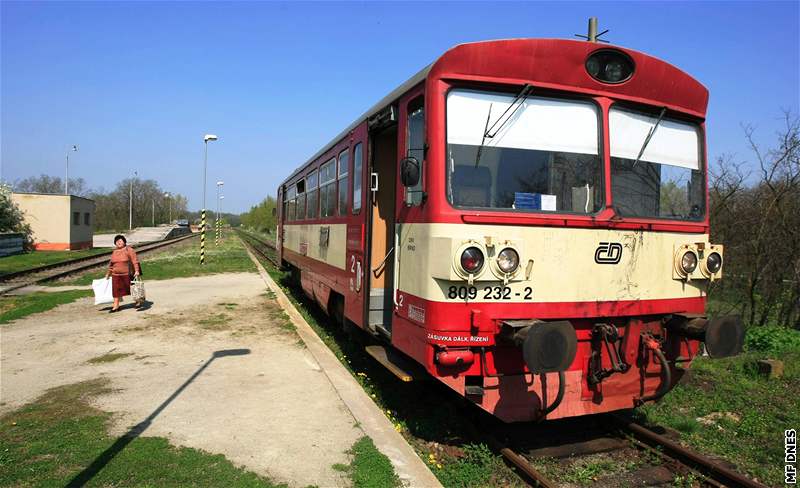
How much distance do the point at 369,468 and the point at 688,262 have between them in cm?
330

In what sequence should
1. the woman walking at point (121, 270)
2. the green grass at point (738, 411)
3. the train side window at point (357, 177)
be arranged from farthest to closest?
the woman walking at point (121, 270) → the train side window at point (357, 177) → the green grass at point (738, 411)

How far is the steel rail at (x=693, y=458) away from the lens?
409cm

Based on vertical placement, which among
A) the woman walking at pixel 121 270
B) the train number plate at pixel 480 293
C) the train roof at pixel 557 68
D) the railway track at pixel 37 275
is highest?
the train roof at pixel 557 68

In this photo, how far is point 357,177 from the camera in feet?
21.5

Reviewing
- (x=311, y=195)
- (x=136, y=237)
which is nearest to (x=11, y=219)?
(x=136, y=237)

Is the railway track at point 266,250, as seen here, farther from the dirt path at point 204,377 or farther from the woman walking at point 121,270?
the dirt path at point 204,377

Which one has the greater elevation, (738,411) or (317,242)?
(317,242)

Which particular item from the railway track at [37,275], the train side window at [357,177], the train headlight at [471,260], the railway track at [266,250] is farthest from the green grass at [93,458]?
the railway track at [266,250]

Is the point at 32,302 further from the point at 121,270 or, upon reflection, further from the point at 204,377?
the point at 204,377

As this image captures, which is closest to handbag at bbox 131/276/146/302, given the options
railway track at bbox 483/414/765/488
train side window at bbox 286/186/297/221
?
train side window at bbox 286/186/297/221

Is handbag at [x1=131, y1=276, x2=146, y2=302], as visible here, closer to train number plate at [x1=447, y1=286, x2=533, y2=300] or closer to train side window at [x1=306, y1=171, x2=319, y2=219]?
train side window at [x1=306, y1=171, x2=319, y2=219]

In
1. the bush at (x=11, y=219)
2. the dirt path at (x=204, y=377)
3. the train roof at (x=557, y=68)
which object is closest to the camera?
the train roof at (x=557, y=68)

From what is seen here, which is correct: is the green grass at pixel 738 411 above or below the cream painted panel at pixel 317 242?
below

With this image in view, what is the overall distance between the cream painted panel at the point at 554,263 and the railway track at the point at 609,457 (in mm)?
1328
